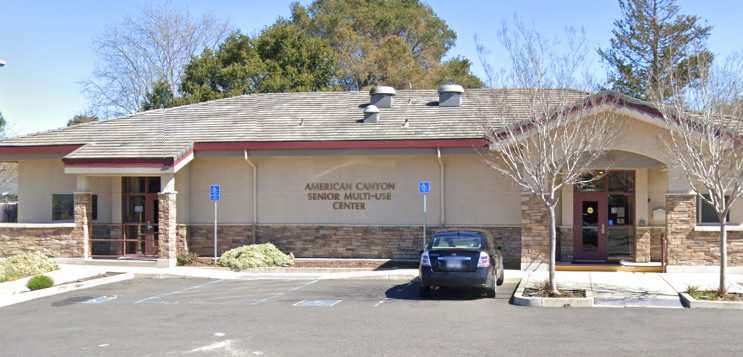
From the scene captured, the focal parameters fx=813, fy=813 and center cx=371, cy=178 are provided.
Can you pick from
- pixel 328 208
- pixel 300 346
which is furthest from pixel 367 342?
pixel 328 208

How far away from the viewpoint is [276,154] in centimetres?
2462

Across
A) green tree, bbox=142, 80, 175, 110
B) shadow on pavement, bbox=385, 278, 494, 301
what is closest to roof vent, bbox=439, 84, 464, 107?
shadow on pavement, bbox=385, 278, 494, 301

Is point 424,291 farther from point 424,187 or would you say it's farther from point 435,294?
point 424,187

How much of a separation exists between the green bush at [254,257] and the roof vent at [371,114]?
16.6 feet

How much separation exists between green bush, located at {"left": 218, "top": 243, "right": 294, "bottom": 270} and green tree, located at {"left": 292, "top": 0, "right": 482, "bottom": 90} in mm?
23786

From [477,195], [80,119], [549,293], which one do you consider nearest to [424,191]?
[477,195]

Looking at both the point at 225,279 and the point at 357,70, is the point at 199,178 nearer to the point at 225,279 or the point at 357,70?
the point at 225,279

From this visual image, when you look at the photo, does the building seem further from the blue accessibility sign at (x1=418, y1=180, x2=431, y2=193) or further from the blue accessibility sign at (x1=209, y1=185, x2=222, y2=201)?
the blue accessibility sign at (x1=418, y1=180, x2=431, y2=193)

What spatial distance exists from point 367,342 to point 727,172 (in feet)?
32.3

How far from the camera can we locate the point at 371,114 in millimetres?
25891

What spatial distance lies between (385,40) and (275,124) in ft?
74.5

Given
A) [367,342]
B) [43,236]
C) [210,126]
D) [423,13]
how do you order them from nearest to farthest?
1. [367,342]
2. [43,236]
3. [210,126]
4. [423,13]

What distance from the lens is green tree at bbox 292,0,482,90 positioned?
153 ft

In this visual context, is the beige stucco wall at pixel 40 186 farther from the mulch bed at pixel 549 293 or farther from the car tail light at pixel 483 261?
the mulch bed at pixel 549 293
